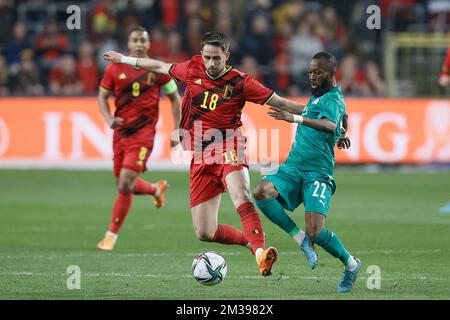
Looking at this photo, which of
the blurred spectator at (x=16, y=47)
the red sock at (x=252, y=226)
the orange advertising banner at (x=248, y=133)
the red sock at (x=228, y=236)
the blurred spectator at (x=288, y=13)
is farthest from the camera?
the blurred spectator at (x=288, y=13)

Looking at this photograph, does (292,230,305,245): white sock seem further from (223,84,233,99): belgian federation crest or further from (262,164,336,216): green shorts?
(223,84,233,99): belgian federation crest

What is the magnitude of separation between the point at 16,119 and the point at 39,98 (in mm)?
627

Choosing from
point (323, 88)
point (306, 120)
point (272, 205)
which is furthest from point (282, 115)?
point (272, 205)

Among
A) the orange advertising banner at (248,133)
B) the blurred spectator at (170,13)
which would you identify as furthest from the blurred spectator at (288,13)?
the orange advertising banner at (248,133)

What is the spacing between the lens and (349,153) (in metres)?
21.9

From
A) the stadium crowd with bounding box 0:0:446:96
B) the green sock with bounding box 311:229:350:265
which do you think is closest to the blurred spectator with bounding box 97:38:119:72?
the stadium crowd with bounding box 0:0:446:96

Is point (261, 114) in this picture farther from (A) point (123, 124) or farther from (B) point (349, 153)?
(A) point (123, 124)

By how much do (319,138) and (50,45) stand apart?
14.9 meters

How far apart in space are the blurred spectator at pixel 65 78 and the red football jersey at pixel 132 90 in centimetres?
962

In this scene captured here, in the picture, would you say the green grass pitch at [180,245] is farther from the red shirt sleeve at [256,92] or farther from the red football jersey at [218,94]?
the red shirt sleeve at [256,92]

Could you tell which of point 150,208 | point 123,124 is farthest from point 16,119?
point 123,124

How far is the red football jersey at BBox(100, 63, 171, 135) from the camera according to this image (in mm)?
12945

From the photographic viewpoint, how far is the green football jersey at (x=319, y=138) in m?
9.53

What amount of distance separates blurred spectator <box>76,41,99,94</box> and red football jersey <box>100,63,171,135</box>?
9911 mm
